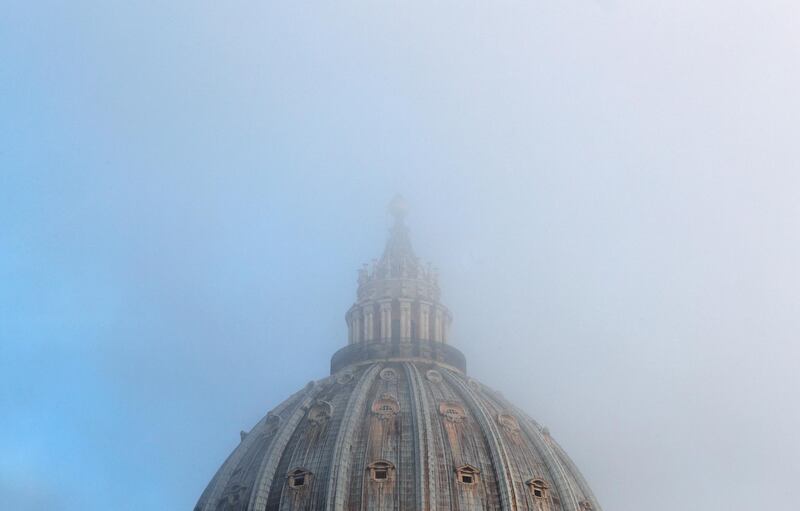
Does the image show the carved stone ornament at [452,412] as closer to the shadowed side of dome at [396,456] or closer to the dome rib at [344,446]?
the shadowed side of dome at [396,456]

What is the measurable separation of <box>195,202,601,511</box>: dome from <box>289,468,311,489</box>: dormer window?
0.20ft

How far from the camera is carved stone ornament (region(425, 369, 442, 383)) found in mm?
82562

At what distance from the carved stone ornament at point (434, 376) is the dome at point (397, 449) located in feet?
0.50

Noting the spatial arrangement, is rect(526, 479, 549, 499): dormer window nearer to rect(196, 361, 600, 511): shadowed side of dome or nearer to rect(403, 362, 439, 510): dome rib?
rect(196, 361, 600, 511): shadowed side of dome

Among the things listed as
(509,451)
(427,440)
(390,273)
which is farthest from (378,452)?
(390,273)

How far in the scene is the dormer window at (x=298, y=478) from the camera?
237 ft

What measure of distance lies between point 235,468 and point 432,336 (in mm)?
19042

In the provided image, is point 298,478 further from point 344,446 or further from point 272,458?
point 344,446

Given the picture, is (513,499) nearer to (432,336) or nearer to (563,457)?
(563,457)

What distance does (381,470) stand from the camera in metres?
71.6

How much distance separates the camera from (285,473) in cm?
7356

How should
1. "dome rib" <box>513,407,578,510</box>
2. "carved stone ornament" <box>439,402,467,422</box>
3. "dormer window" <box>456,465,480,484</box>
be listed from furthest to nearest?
"carved stone ornament" <box>439,402,467,422</box> → "dome rib" <box>513,407,578,510</box> → "dormer window" <box>456,465,480,484</box>

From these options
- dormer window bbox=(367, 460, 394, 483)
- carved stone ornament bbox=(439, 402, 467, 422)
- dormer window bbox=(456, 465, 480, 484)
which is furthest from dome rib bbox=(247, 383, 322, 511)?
dormer window bbox=(456, 465, 480, 484)

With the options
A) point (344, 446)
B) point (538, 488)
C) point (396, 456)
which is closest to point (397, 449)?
point (396, 456)
